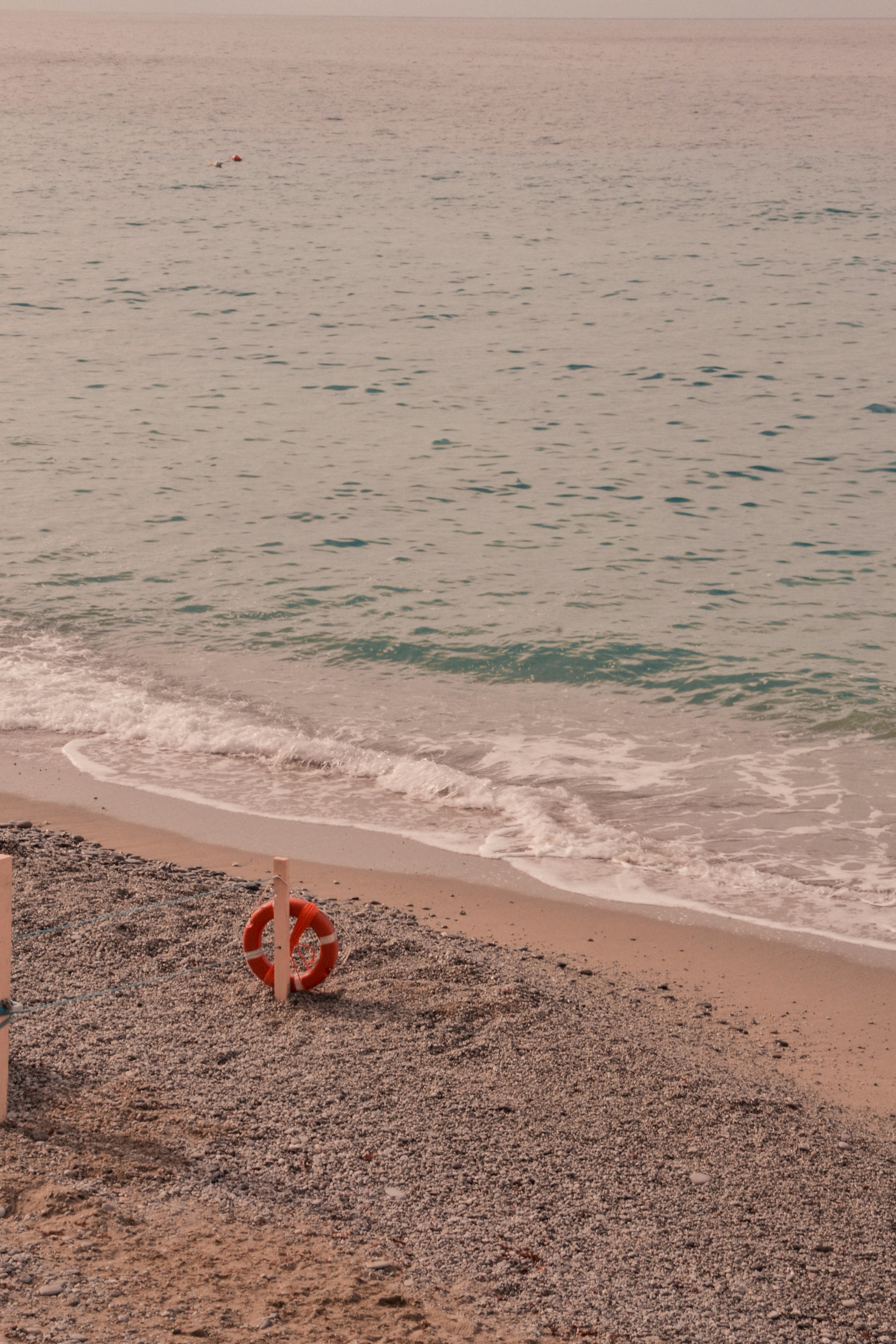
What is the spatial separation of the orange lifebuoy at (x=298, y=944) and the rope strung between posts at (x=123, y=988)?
0.23 meters

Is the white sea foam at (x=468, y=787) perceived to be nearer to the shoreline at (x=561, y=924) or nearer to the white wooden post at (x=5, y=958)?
the shoreline at (x=561, y=924)

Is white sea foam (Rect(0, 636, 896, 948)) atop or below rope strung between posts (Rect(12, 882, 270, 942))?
below

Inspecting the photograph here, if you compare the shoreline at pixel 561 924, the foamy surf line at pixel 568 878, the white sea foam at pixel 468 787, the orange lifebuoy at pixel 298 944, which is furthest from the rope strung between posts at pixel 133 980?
the white sea foam at pixel 468 787

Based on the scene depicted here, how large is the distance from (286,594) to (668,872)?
8.97 meters

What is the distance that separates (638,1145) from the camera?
5.63 m

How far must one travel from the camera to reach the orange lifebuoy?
6824mm

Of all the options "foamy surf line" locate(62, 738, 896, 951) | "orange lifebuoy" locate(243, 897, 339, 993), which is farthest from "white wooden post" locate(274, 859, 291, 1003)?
"foamy surf line" locate(62, 738, 896, 951)

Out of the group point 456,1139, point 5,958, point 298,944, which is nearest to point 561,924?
point 298,944

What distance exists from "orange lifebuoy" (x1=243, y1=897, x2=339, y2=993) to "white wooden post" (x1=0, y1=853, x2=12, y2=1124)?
169 cm

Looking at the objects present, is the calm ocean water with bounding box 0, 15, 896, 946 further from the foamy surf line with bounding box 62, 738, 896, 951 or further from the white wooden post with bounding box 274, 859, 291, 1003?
the white wooden post with bounding box 274, 859, 291, 1003

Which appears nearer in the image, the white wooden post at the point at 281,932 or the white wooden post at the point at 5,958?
the white wooden post at the point at 5,958

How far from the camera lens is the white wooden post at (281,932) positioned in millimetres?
6613

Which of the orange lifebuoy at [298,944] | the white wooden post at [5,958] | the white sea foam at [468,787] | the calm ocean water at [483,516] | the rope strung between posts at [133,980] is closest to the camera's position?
the white wooden post at [5,958]

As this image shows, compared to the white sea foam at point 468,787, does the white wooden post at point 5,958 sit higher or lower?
higher
